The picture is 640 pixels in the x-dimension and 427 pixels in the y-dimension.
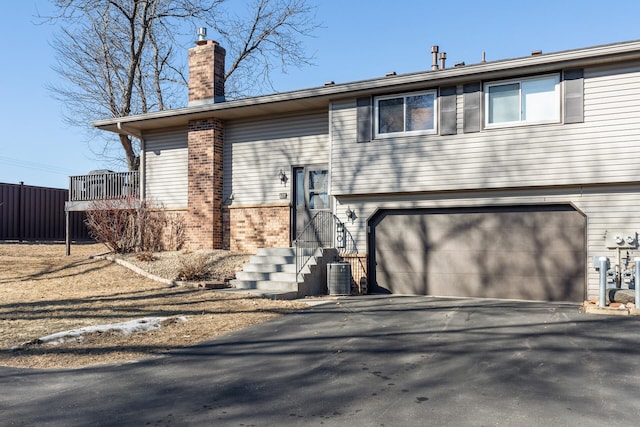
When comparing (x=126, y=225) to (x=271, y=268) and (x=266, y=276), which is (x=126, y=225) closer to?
(x=271, y=268)

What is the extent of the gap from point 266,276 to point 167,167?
21.0 feet

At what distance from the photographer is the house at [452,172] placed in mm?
10445

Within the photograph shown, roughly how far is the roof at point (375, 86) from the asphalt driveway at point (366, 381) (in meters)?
5.19

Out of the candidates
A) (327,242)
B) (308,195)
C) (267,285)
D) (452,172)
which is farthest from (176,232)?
(452,172)

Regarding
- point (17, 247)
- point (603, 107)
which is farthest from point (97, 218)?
point (603, 107)

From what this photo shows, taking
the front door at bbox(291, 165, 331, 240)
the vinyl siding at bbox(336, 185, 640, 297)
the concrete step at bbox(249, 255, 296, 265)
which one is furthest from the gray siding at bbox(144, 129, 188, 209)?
the vinyl siding at bbox(336, 185, 640, 297)

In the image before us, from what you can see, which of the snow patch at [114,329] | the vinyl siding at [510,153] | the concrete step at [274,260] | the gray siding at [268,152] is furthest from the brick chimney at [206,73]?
the snow patch at [114,329]

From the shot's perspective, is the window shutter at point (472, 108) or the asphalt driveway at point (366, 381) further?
the window shutter at point (472, 108)

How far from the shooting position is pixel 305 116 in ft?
47.2

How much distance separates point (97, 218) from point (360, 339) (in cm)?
1120

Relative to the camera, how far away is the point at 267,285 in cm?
1175

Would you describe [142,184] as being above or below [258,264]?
above

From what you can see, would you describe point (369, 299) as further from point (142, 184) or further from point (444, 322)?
point (142, 184)

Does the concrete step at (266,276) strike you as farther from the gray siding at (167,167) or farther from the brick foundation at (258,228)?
the gray siding at (167,167)
